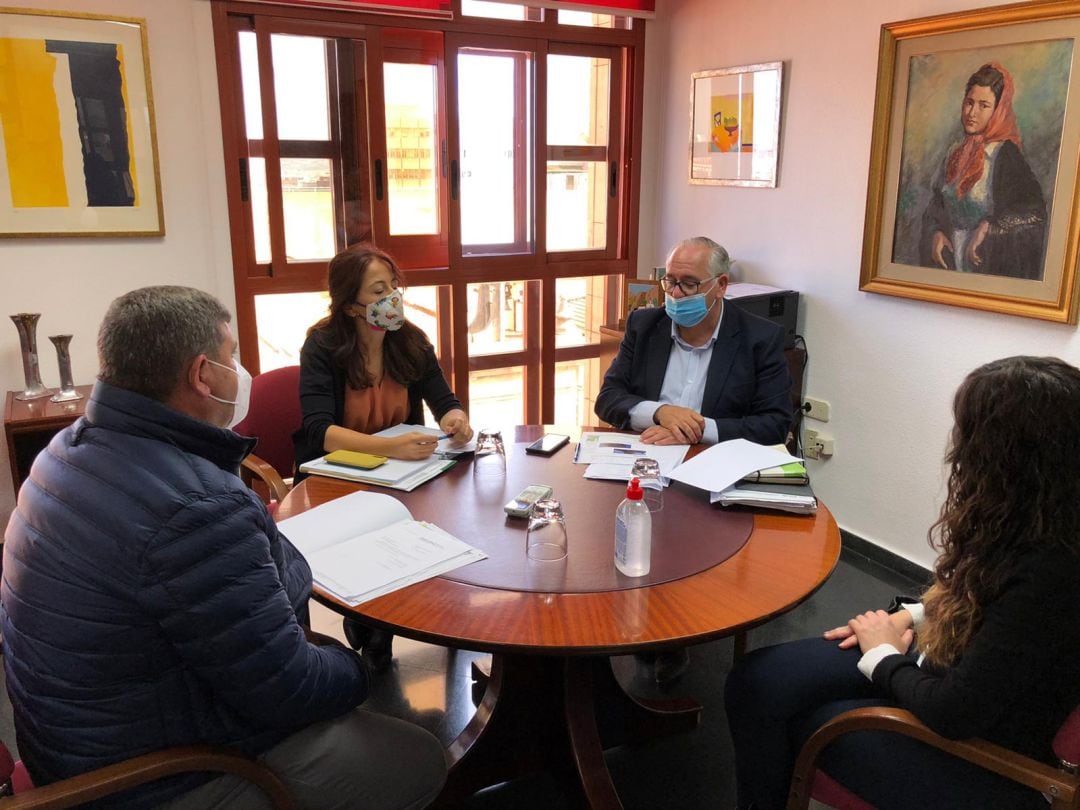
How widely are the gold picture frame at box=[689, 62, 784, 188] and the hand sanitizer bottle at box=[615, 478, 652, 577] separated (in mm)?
2457

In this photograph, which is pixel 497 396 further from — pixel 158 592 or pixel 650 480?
pixel 158 592

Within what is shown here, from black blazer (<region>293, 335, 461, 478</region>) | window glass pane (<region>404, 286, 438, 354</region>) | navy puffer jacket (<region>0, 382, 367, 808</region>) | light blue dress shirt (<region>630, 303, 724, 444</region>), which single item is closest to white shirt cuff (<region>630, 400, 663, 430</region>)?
light blue dress shirt (<region>630, 303, 724, 444</region>)

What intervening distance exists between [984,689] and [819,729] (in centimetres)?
30

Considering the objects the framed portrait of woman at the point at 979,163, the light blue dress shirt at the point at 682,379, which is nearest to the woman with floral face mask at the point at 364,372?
the light blue dress shirt at the point at 682,379

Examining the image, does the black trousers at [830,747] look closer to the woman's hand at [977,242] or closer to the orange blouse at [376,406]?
the orange blouse at [376,406]

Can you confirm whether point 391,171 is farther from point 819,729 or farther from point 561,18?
point 819,729

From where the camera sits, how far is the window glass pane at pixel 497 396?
13.7 ft

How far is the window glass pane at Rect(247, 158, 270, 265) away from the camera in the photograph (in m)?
3.37

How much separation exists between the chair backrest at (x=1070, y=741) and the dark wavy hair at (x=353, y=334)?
190 centimetres

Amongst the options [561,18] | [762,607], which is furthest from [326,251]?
[762,607]

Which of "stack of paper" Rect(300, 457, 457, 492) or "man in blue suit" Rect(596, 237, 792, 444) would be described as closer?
"stack of paper" Rect(300, 457, 457, 492)

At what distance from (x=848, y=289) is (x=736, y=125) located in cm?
98

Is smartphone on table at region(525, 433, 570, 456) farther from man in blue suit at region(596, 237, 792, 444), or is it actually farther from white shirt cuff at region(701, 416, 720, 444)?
white shirt cuff at region(701, 416, 720, 444)

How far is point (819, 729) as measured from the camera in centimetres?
141
